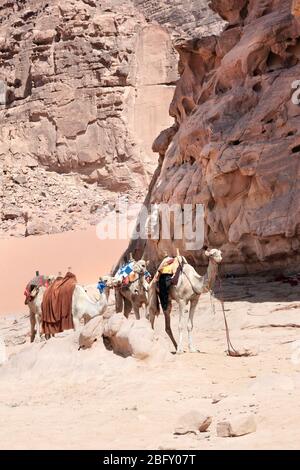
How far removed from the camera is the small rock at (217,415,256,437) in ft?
22.4

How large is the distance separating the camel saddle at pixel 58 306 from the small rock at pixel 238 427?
7.61 m

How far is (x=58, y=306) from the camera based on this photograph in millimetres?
14492

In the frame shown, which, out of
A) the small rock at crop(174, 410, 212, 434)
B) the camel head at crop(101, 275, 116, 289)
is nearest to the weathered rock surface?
the camel head at crop(101, 275, 116, 289)

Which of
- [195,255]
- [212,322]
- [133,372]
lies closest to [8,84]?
[195,255]

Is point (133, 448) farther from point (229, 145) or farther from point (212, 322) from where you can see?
point (229, 145)

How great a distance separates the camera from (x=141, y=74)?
141 feet

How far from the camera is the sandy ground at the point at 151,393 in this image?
7156 millimetres

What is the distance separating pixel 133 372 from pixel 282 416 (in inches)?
121

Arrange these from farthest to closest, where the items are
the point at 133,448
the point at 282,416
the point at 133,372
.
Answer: the point at 133,372
the point at 282,416
the point at 133,448

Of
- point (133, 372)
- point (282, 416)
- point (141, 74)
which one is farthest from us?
point (141, 74)

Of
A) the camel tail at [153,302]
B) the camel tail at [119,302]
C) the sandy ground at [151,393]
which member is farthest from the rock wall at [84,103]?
the sandy ground at [151,393]

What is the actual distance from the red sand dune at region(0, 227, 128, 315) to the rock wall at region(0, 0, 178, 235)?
3120mm

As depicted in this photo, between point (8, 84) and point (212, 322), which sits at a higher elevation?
point (8, 84)

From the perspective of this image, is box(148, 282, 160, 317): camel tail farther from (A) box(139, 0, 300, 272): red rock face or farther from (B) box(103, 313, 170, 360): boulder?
(A) box(139, 0, 300, 272): red rock face
